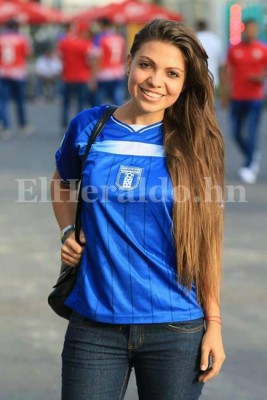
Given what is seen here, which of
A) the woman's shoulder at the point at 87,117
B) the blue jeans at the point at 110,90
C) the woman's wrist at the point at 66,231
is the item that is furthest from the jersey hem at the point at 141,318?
the blue jeans at the point at 110,90

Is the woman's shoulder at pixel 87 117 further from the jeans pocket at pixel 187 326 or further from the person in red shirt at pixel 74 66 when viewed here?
the person in red shirt at pixel 74 66

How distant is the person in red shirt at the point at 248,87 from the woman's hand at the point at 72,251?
9.78m

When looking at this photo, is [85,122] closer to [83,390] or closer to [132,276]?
[132,276]

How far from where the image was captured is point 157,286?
3.04 metres

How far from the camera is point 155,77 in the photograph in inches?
123

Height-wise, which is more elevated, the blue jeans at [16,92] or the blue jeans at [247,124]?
the blue jeans at [16,92]

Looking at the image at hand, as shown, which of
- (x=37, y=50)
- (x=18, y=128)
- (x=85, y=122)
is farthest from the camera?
(x=37, y=50)

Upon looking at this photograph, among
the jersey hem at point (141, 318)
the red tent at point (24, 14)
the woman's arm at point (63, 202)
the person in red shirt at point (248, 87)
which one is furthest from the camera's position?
the red tent at point (24, 14)

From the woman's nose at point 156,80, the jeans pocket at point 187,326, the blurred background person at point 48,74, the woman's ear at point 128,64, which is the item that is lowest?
the jeans pocket at point 187,326

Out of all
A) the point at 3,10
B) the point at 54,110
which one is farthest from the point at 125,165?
the point at 3,10

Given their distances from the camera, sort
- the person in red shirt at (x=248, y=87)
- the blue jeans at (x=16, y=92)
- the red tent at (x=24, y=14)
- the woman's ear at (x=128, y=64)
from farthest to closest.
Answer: the red tent at (x=24, y=14)
the blue jeans at (x=16, y=92)
the person in red shirt at (x=248, y=87)
the woman's ear at (x=128, y=64)

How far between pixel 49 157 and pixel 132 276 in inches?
476

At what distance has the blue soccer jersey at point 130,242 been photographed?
9.95 feet

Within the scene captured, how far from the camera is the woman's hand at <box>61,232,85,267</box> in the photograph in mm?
3125
